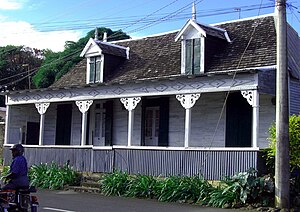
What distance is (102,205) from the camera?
14.8m

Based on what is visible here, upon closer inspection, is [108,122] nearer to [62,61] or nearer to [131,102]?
[131,102]

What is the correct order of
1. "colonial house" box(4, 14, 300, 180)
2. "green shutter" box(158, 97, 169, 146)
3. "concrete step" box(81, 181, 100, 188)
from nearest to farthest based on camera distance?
"colonial house" box(4, 14, 300, 180), "concrete step" box(81, 181, 100, 188), "green shutter" box(158, 97, 169, 146)

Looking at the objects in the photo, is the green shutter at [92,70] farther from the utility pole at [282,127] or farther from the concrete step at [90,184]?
the utility pole at [282,127]

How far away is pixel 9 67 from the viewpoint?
52.7 metres

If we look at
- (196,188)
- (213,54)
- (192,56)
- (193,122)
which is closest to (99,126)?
(193,122)

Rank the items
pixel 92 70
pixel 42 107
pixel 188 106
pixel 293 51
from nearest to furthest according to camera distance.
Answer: pixel 188 106, pixel 293 51, pixel 42 107, pixel 92 70

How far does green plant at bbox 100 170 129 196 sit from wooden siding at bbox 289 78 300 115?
6.48m

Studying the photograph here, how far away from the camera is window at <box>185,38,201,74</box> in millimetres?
19984

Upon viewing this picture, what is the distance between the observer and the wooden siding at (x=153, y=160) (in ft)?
52.1

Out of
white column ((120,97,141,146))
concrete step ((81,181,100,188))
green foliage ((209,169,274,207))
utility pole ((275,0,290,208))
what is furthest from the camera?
white column ((120,97,141,146))

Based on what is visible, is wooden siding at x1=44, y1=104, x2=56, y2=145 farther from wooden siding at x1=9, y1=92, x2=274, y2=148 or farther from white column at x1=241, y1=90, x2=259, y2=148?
white column at x1=241, y1=90, x2=259, y2=148

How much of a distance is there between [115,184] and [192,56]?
6165mm

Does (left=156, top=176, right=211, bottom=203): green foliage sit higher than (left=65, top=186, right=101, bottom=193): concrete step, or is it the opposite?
(left=156, top=176, right=211, bottom=203): green foliage

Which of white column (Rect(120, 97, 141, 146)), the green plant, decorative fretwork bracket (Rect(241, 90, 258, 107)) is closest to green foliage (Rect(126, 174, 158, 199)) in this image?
the green plant
